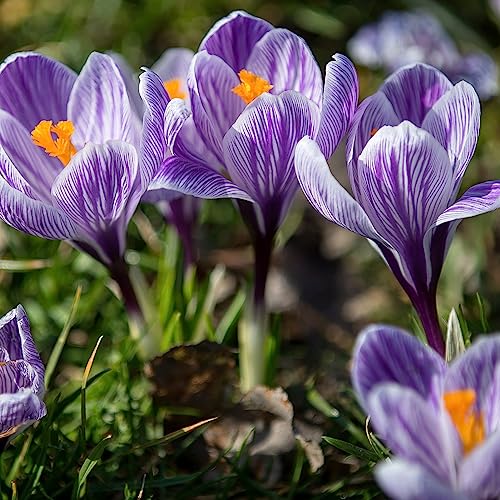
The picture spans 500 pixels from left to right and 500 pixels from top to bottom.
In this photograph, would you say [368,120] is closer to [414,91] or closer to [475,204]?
[414,91]

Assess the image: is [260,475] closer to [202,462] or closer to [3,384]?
[202,462]

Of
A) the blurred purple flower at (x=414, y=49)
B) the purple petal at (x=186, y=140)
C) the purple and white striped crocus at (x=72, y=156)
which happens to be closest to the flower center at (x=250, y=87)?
the purple petal at (x=186, y=140)

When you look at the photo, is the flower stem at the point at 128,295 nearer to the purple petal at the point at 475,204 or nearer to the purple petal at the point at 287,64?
the purple petal at the point at 287,64

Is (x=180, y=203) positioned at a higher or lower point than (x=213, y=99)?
lower

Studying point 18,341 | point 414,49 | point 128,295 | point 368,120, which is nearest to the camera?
point 18,341

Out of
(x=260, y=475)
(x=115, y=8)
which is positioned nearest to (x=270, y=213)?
(x=260, y=475)

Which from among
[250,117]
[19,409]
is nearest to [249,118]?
[250,117]

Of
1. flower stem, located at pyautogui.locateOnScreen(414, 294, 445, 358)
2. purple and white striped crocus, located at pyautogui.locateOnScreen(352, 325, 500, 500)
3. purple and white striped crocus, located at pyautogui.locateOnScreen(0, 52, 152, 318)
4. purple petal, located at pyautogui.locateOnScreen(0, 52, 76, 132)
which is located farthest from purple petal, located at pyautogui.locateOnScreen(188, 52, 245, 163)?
purple and white striped crocus, located at pyautogui.locateOnScreen(352, 325, 500, 500)
